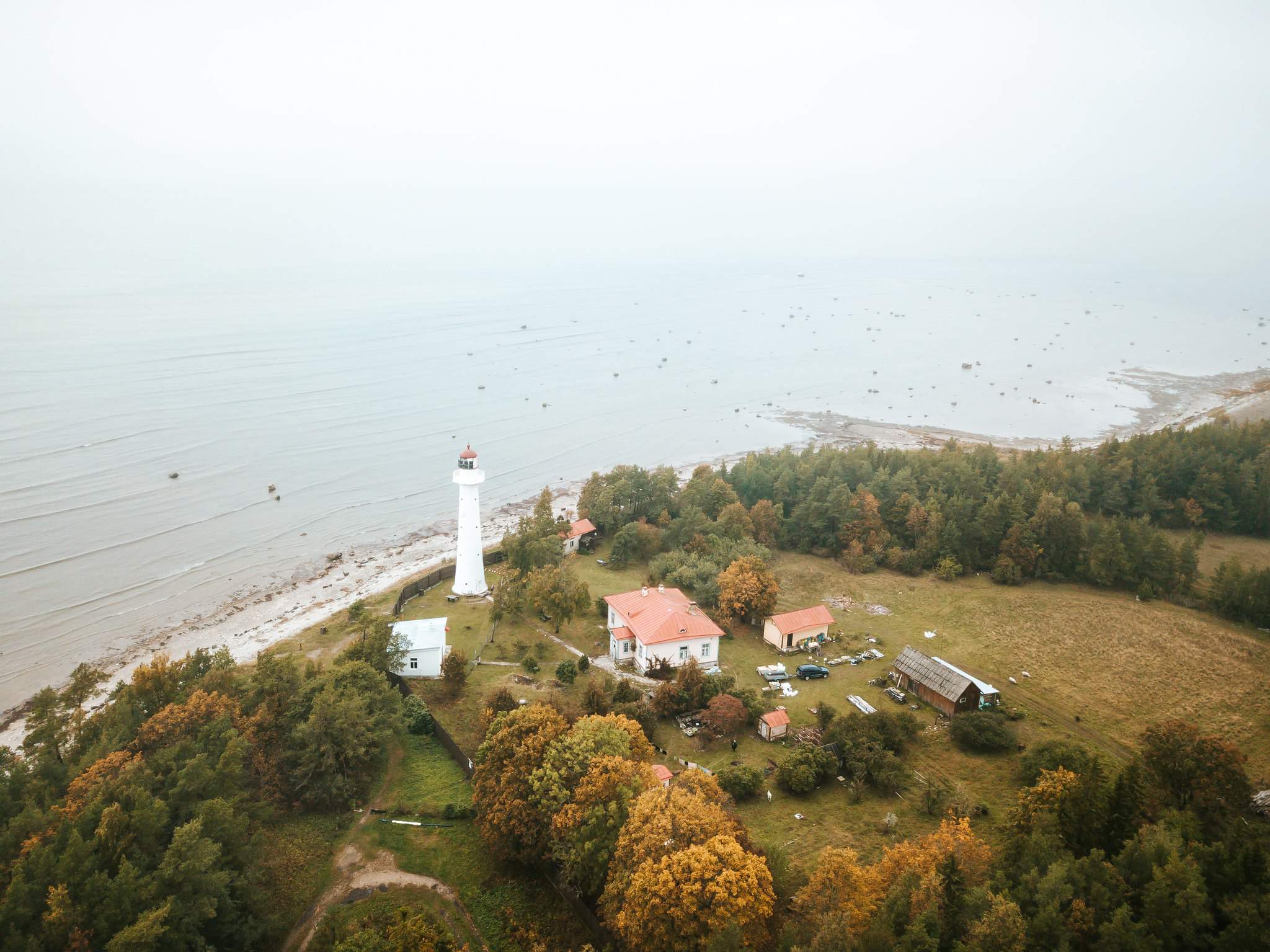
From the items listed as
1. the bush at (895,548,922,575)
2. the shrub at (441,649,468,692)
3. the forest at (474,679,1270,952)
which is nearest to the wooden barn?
the forest at (474,679,1270,952)

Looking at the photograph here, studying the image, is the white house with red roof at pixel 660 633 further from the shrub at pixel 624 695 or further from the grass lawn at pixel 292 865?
the grass lawn at pixel 292 865

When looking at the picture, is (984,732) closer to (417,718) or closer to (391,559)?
(417,718)

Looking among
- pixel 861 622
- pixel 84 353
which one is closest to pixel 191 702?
pixel 861 622

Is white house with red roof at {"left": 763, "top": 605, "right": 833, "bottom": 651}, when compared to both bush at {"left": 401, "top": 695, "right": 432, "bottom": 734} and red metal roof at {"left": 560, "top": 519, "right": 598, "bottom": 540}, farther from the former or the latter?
red metal roof at {"left": 560, "top": 519, "right": 598, "bottom": 540}

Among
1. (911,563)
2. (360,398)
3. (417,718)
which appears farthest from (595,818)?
(360,398)

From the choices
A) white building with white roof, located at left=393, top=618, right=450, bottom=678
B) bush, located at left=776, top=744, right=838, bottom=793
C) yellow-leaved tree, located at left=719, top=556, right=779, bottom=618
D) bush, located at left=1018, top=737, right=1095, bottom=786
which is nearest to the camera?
bush, located at left=1018, top=737, right=1095, bottom=786

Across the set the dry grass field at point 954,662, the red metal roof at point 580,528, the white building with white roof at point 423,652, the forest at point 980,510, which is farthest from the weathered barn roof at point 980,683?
the red metal roof at point 580,528
